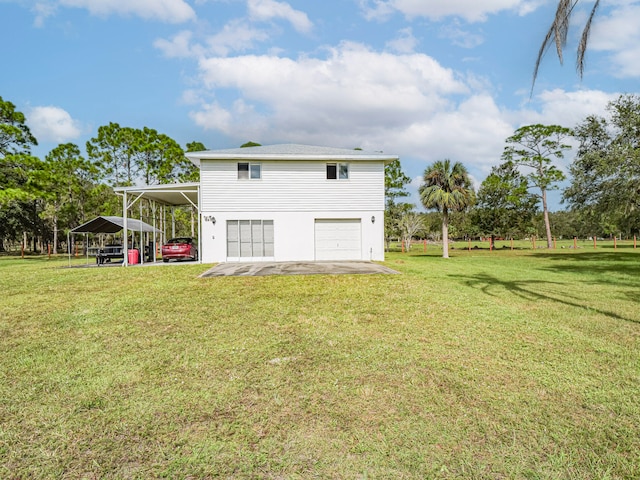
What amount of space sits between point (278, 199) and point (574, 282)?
12017 millimetres

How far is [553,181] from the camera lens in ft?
115

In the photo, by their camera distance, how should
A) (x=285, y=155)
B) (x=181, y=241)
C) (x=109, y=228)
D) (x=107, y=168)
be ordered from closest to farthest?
(x=285, y=155), (x=109, y=228), (x=181, y=241), (x=107, y=168)

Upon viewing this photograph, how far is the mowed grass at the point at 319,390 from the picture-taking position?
8.63 feet

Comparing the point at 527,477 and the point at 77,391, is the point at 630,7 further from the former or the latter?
the point at 77,391

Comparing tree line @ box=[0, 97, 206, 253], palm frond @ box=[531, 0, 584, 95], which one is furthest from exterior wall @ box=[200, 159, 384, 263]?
tree line @ box=[0, 97, 206, 253]

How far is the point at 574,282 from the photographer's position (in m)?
11.3

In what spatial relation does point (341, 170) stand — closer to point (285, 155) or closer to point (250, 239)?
point (285, 155)

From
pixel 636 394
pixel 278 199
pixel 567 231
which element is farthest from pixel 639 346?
pixel 567 231

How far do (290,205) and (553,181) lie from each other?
98.9ft

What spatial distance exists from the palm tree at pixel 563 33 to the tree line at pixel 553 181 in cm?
1787

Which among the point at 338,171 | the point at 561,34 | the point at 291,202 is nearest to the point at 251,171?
the point at 291,202

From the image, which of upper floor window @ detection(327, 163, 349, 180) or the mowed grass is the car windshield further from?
the mowed grass

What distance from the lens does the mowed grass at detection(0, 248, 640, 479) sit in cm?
263

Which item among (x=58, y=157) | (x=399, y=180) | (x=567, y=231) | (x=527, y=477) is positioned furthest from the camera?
(x=567, y=231)
